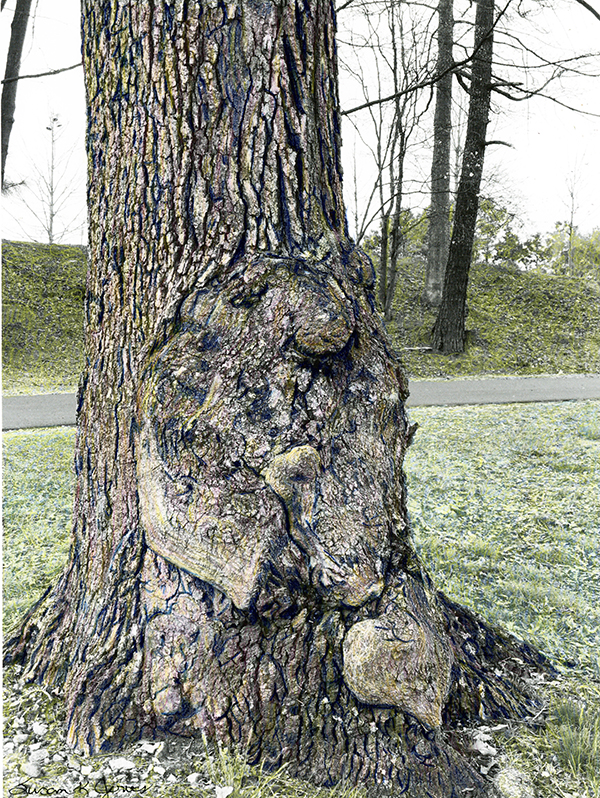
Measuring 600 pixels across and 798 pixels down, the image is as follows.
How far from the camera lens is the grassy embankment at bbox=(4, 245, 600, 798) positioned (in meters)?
2.03

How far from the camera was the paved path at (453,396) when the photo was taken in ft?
29.7

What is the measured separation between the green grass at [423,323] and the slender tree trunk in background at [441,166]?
802 mm

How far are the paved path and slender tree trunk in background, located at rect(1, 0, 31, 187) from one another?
346cm

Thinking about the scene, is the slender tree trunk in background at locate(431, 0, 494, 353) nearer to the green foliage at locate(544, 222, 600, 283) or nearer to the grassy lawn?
the grassy lawn

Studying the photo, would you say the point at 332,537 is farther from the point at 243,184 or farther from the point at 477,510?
the point at 477,510

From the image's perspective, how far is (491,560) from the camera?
12.6 ft

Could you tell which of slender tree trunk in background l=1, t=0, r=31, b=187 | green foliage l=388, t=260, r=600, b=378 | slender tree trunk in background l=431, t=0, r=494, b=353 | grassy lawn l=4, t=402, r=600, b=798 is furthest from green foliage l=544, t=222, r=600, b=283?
slender tree trunk in background l=1, t=0, r=31, b=187

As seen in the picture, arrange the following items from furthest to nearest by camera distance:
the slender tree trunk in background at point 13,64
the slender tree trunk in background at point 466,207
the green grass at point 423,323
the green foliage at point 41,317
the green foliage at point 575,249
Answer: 1. the green foliage at point 575,249
2. the green grass at point 423,323
3. the green foliage at point 41,317
4. the slender tree trunk in background at point 466,207
5. the slender tree trunk in background at point 13,64

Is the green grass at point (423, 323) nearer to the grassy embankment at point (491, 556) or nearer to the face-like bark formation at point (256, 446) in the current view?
the grassy embankment at point (491, 556)

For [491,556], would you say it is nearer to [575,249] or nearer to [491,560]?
[491,560]
